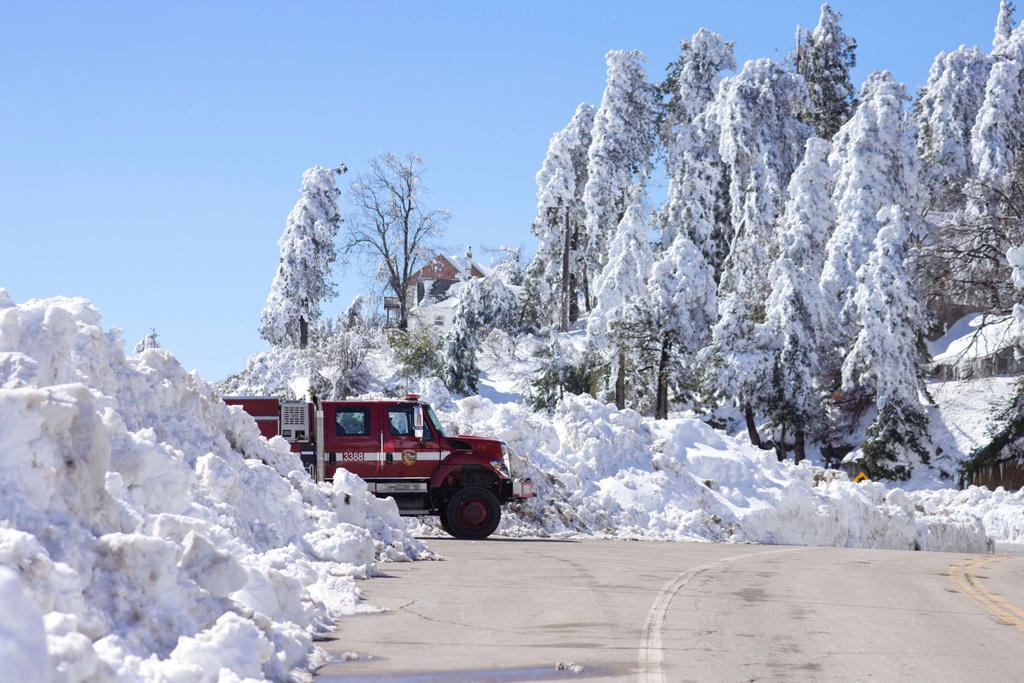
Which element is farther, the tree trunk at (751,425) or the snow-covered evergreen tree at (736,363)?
the tree trunk at (751,425)

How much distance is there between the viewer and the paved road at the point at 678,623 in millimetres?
9688

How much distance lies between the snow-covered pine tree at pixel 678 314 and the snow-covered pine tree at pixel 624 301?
0.76m

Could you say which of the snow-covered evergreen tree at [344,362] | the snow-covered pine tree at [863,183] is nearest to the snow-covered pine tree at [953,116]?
the snow-covered pine tree at [863,183]

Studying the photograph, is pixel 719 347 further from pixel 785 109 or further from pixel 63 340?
pixel 63 340

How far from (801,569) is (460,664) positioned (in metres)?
10.1

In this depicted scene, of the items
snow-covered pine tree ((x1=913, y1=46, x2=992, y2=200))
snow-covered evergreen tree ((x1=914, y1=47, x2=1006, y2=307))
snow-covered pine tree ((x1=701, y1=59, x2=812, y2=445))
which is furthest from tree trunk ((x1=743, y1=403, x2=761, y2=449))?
snow-covered pine tree ((x1=913, y1=46, x2=992, y2=200))

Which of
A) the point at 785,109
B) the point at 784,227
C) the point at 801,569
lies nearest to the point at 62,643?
the point at 801,569

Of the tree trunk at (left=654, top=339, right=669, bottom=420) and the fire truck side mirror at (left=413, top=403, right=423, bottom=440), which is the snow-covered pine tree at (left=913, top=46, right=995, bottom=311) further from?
the fire truck side mirror at (left=413, top=403, right=423, bottom=440)

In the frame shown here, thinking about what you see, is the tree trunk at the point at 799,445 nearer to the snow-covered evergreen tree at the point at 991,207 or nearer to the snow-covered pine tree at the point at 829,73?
the snow-covered evergreen tree at the point at 991,207

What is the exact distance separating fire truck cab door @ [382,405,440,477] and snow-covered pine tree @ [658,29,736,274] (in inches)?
1658

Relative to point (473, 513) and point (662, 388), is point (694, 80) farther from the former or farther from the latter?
point (473, 513)

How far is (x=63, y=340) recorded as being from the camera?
1254cm

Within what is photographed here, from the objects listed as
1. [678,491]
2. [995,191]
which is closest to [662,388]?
[995,191]

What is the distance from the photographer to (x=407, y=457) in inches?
926
